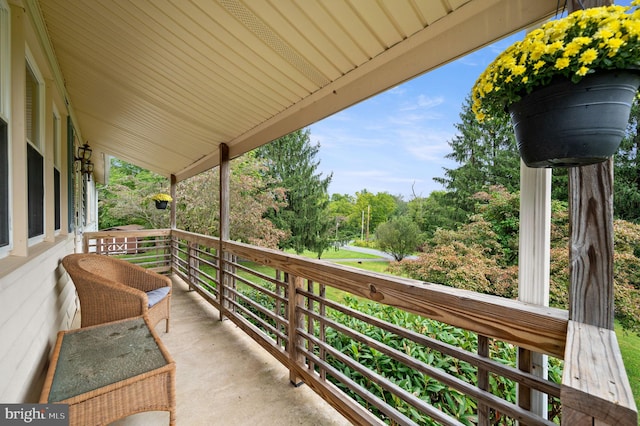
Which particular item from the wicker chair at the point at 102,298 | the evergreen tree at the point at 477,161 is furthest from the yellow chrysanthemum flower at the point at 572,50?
the evergreen tree at the point at 477,161

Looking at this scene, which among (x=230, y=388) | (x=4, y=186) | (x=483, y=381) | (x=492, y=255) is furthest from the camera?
(x=492, y=255)

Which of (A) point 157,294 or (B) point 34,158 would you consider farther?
(A) point 157,294

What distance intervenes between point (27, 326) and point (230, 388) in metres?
1.32

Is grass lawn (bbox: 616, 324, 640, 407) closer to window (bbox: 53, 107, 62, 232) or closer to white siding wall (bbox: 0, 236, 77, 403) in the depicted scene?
white siding wall (bbox: 0, 236, 77, 403)

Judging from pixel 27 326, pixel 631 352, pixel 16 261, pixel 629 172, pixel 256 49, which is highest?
pixel 256 49

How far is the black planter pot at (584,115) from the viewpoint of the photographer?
0.65 m

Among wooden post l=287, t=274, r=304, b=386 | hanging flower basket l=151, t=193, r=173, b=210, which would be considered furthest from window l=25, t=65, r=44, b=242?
hanging flower basket l=151, t=193, r=173, b=210

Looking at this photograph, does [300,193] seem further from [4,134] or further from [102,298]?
[4,134]

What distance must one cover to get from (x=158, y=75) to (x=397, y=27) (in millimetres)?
1864

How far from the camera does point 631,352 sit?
2.43 m

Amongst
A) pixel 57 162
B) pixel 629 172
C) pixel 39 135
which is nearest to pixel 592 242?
pixel 629 172

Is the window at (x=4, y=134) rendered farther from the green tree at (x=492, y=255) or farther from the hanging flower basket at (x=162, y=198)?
the hanging flower basket at (x=162, y=198)

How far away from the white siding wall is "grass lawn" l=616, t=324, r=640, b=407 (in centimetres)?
368

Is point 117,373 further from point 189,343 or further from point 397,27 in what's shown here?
point 397,27
